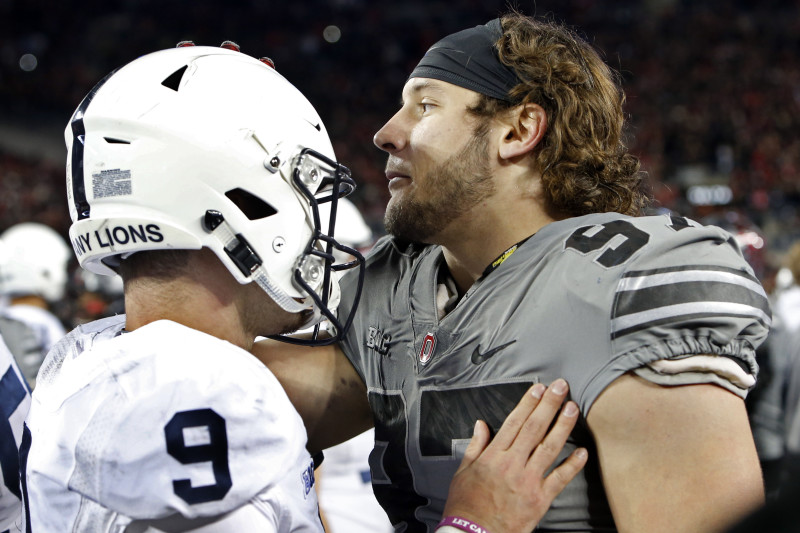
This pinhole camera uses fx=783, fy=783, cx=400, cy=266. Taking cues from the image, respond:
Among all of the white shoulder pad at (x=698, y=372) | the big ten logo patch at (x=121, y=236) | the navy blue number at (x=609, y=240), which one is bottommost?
the white shoulder pad at (x=698, y=372)

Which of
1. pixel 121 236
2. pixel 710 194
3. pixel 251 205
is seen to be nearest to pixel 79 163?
pixel 121 236

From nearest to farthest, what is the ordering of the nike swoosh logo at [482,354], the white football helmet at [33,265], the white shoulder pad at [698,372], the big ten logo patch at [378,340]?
the white shoulder pad at [698,372], the nike swoosh logo at [482,354], the big ten logo patch at [378,340], the white football helmet at [33,265]

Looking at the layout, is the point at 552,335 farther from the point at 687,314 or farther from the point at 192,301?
the point at 192,301

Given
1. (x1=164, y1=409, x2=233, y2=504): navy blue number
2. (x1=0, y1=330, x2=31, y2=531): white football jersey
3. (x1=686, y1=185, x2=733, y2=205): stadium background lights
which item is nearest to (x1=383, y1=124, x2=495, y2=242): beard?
(x1=164, y1=409, x2=233, y2=504): navy blue number

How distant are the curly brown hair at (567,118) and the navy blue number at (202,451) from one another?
108cm

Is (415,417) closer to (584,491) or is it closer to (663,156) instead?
(584,491)

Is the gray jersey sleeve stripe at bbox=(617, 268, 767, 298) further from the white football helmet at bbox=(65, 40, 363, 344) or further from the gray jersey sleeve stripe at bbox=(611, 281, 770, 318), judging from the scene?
the white football helmet at bbox=(65, 40, 363, 344)

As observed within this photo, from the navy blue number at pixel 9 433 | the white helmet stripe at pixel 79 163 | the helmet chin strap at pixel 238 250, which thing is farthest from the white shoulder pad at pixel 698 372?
the navy blue number at pixel 9 433

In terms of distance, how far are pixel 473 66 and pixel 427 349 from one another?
0.74 metres

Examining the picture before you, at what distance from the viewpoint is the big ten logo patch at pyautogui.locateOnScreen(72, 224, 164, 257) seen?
1504 millimetres

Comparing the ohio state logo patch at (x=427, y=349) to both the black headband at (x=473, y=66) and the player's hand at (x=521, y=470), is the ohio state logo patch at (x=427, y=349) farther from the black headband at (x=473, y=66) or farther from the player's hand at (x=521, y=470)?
the black headband at (x=473, y=66)

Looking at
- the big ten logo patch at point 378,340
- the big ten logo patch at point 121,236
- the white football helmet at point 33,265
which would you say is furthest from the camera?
the white football helmet at point 33,265

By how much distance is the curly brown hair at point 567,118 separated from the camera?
77.7 inches

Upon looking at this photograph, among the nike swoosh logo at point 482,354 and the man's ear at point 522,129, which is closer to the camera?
the nike swoosh logo at point 482,354
